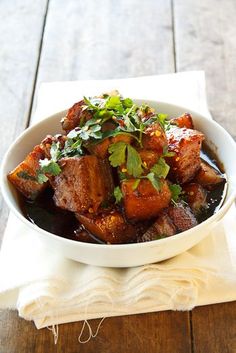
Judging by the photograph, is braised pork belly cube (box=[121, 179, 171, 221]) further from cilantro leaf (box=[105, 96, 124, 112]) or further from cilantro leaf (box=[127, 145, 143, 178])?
cilantro leaf (box=[105, 96, 124, 112])

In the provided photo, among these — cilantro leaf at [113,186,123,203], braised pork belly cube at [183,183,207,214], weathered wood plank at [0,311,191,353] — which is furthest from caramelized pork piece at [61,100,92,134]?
weathered wood plank at [0,311,191,353]

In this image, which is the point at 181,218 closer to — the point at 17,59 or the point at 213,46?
the point at 213,46

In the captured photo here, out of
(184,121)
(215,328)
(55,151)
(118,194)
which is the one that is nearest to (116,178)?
(118,194)

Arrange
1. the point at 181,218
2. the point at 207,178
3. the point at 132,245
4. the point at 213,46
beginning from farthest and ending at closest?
1. the point at 213,46
2. the point at 207,178
3. the point at 181,218
4. the point at 132,245

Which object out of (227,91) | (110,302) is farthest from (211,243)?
(227,91)

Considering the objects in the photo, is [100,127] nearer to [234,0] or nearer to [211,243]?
[211,243]

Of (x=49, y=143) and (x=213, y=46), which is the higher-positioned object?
(x=49, y=143)

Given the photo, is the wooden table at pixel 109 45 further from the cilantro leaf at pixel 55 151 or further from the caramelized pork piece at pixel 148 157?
A: the caramelized pork piece at pixel 148 157
